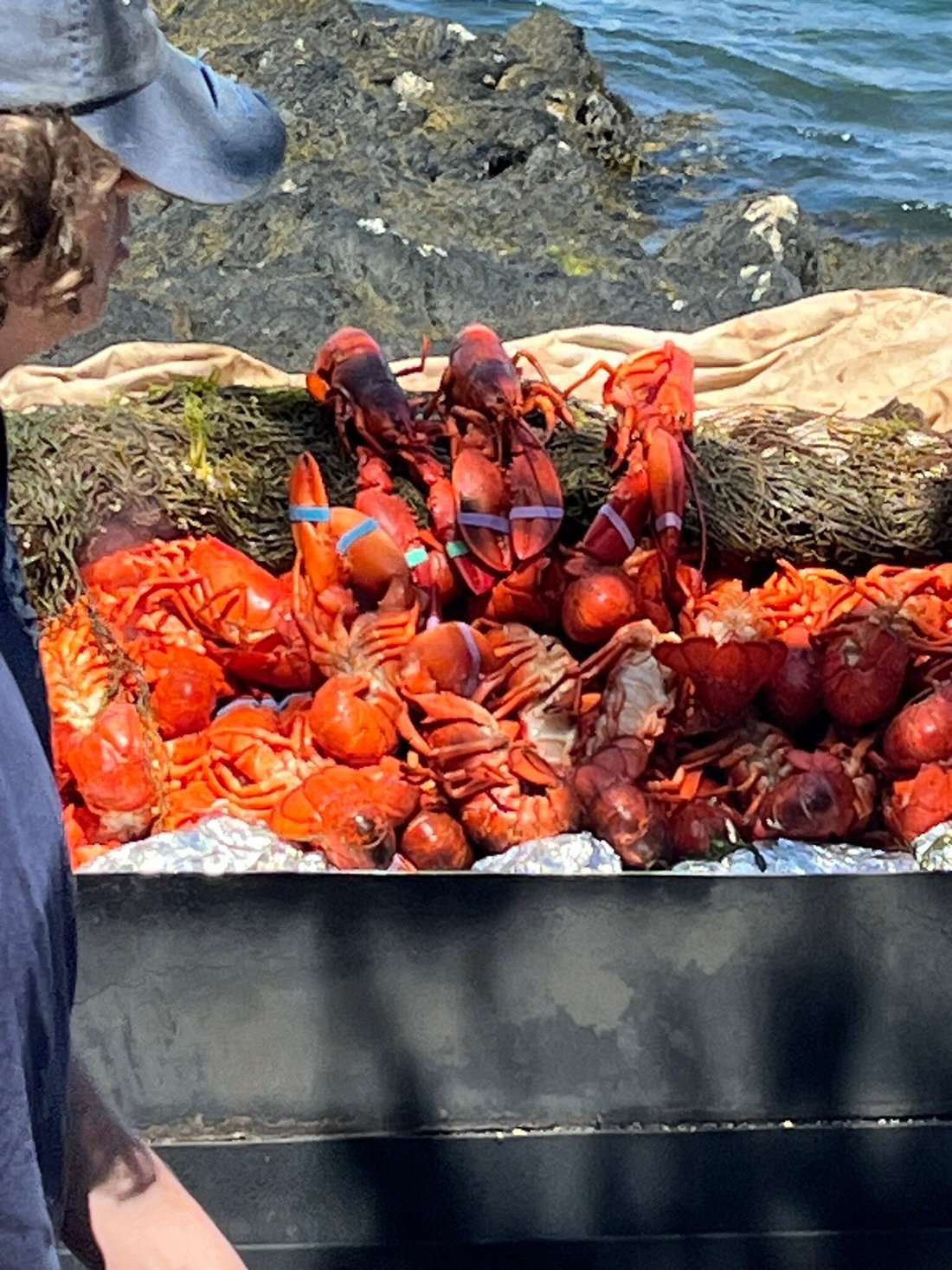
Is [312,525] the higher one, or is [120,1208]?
[120,1208]

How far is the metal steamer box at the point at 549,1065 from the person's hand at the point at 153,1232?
127 centimetres

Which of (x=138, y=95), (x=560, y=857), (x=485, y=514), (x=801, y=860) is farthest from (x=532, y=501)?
(x=138, y=95)

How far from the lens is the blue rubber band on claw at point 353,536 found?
434 cm

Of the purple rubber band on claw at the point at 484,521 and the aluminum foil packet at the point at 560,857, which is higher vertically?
the purple rubber band on claw at the point at 484,521

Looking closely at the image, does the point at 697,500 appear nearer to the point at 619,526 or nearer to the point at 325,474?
the point at 619,526

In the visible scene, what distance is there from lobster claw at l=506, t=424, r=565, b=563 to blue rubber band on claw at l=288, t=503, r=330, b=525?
1.75ft

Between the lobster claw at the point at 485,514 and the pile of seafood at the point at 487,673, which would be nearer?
the pile of seafood at the point at 487,673

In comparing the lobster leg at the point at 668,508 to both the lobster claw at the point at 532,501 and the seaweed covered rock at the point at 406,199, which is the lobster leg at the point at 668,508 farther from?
the seaweed covered rock at the point at 406,199

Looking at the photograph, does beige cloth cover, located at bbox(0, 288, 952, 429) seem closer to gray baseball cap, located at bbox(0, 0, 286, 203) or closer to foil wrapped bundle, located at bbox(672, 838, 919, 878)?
foil wrapped bundle, located at bbox(672, 838, 919, 878)

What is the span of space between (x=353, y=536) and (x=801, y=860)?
151 centimetres

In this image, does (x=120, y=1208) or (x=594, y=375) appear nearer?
(x=120, y=1208)

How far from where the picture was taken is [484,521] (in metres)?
4.45

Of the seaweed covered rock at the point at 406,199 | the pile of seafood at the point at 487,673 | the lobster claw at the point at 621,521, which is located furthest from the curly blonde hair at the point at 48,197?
the seaweed covered rock at the point at 406,199

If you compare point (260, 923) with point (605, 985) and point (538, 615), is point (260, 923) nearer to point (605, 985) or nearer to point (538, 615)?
Answer: point (605, 985)
